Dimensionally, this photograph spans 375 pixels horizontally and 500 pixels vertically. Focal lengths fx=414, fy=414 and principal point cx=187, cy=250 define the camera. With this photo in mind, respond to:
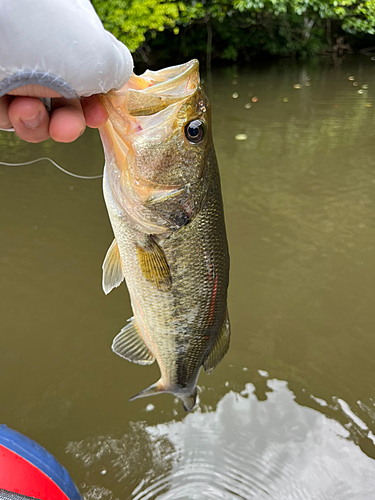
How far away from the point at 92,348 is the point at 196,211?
177 centimetres

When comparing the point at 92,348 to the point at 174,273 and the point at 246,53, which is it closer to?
the point at 174,273

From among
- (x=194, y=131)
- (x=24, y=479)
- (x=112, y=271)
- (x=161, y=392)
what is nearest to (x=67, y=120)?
(x=194, y=131)

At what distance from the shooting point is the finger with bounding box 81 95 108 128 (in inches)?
47.7

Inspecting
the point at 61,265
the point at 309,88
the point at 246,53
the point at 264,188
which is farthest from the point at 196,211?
the point at 246,53

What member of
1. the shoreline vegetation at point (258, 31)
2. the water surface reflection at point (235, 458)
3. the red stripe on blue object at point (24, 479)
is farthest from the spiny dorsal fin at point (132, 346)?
the shoreline vegetation at point (258, 31)

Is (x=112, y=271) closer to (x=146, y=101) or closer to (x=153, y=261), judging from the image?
(x=153, y=261)

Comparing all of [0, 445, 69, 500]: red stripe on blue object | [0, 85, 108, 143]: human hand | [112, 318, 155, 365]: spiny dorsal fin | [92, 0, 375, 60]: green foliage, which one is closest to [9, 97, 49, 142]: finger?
[0, 85, 108, 143]: human hand

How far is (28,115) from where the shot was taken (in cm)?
113

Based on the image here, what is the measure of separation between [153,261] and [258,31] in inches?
700

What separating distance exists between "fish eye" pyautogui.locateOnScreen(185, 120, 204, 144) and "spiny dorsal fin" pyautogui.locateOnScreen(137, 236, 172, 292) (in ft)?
1.18

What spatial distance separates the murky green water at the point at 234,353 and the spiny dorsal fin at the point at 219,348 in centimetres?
86

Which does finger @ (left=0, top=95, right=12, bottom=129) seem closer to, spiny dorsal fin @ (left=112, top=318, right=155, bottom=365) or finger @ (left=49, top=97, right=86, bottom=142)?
finger @ (left=49, top=97, right=86, bottom=142)

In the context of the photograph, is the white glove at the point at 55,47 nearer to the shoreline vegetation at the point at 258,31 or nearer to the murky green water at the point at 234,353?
the murky green water at the point at 234,353

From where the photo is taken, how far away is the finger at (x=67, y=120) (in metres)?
1.17
